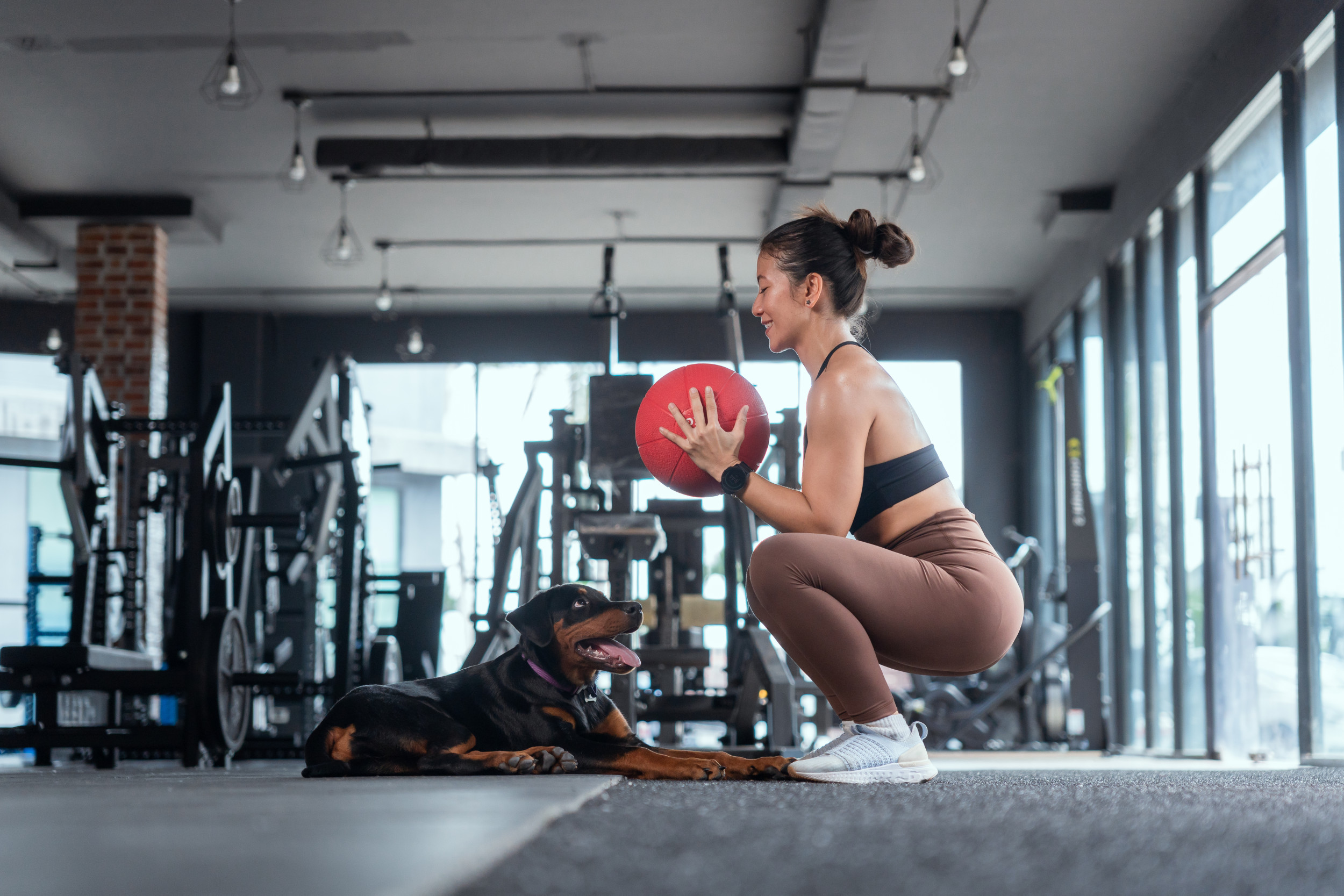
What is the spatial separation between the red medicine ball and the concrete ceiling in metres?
3.40

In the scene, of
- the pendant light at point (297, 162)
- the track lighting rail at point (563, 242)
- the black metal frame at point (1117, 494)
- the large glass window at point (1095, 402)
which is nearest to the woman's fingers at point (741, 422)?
the pendant light at point (297, 162)

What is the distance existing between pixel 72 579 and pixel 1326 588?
4.91 metres

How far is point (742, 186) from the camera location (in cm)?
805

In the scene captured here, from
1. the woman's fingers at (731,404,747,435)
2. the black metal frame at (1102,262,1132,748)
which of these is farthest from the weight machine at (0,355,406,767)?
the black metal frame at (1102,262,1132,748)

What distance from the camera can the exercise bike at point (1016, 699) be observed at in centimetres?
731

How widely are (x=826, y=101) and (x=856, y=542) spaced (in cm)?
465

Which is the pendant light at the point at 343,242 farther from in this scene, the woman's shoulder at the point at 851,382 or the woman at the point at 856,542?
the woman's shoulder at the point at 851,382

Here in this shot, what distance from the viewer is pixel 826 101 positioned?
6.49 metres

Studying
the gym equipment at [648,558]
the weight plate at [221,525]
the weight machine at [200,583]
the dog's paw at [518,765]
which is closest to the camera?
the dog's paw at [518,765]

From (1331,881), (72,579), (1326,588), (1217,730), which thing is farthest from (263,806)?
(1217,730)

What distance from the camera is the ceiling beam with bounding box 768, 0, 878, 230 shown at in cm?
564

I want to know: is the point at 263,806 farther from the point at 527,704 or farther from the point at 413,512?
the point at 413,512

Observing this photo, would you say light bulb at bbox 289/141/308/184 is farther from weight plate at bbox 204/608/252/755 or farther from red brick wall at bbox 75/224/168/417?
weight plate at bbox 204/608/252/755

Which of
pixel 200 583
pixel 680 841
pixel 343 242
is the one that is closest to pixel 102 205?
pixel 343 242
